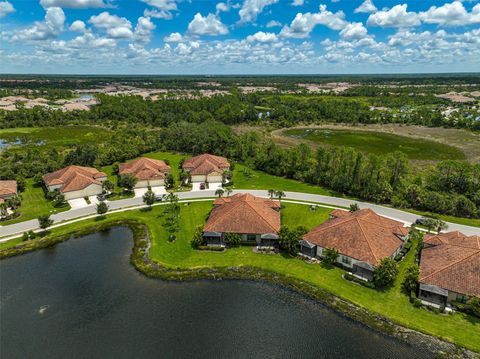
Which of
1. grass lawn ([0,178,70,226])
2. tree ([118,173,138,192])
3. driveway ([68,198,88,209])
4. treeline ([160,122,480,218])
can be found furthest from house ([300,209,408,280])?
grass lawn ([0,178,70,226])

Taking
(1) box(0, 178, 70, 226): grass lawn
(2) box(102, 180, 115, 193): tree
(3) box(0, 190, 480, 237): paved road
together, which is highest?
(2) box(102, 180, 115, 193): tree

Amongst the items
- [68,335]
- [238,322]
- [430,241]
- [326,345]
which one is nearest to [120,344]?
[68,335]

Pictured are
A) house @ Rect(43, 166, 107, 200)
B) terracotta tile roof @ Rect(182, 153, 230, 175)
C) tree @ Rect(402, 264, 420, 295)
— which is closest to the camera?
tree @ Rect(402, 264, 420, 295)

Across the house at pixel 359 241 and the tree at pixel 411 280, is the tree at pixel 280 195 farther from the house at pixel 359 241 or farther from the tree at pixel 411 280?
the tree at pixel 411 280

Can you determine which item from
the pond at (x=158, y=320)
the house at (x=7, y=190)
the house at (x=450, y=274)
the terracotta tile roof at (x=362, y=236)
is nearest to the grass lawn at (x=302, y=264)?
the house at (x=450, y=274)

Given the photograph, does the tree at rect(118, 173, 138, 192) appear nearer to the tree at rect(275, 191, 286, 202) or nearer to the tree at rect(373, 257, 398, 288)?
the tree at rect(275, 191, 286, 202)

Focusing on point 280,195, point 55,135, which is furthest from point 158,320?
point 55,135

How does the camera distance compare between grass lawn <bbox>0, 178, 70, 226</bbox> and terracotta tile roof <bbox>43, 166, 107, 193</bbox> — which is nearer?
grass lawn <bbox>0, 178, 70, 226</bbox>
